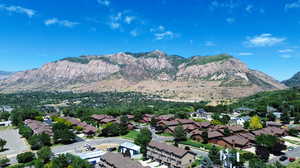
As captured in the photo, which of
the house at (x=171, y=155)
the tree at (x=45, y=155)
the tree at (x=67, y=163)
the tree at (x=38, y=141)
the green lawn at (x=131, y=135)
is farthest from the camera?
the green lawn at (x=131, y=135)

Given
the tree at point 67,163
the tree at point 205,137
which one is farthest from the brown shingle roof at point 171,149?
A: the tree at point 205,137

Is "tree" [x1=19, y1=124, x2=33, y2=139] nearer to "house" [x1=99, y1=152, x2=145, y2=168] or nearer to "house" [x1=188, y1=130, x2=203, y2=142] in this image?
"house" [x1=99, y1=152, x2=145, y2=168]

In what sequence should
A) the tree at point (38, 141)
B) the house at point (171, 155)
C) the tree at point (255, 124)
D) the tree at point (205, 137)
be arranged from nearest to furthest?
the house at point (171, 155)
the tree at point (38, 141)
the tree at point (205, 137)
the tree at point (255, 124)

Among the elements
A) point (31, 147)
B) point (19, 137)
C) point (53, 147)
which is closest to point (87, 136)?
point (53, 147)

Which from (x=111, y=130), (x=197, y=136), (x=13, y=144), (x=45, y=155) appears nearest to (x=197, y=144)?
(x=197, y=136)

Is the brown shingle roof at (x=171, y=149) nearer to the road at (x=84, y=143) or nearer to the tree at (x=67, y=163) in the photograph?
the road at (x=84, y=143)

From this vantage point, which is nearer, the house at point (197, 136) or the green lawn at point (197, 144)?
the green lawn at point (197, 144)
